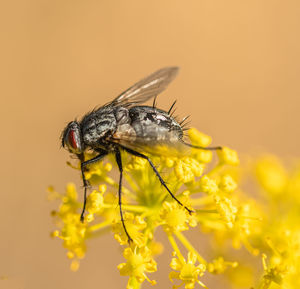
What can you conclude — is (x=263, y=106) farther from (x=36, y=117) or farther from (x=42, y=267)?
(x=42, y=267)

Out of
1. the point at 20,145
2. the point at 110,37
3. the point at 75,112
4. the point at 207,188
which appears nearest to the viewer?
the point at 207,188

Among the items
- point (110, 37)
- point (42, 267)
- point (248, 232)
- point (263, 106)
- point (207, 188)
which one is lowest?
point (42, 267)

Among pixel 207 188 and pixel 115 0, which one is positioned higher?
pixel 115 0

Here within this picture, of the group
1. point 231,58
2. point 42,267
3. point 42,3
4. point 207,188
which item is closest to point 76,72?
point 42,3

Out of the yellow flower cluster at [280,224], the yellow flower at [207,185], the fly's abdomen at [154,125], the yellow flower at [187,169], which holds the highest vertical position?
the fly's abdomen at [154,125]

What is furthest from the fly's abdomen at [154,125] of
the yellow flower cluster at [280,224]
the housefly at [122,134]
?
the yellow flower cluster at [280,224]

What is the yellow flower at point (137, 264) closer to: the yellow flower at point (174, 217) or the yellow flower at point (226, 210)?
the yellow flower at point (174, 217)
